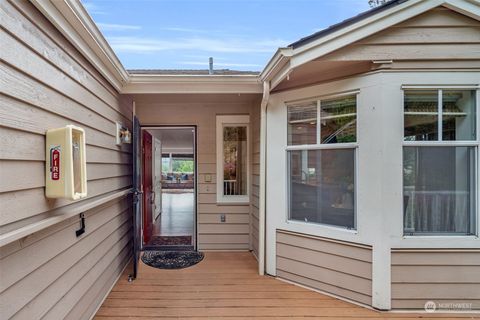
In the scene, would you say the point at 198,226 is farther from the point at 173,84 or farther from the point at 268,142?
the point at 173,84

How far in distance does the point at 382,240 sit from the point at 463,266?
2.62ft

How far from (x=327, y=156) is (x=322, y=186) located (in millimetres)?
328

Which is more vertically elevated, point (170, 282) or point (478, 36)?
point (478, 36)

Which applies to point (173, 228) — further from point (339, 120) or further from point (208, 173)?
point (339, 120)

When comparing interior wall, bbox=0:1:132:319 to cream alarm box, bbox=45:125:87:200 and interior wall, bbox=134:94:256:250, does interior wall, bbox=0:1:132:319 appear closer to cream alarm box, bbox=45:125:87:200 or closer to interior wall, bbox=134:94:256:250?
cream alarm box, bbox=45:125:87:200

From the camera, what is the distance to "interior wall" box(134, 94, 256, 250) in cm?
440

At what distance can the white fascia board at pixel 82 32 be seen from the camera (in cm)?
181

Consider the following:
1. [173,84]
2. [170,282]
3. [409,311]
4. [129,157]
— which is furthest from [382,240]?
[129,157]

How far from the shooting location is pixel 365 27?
2645 mm

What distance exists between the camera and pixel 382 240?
2.68m

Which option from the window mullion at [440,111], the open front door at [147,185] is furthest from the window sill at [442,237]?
the open front door at [147,185]

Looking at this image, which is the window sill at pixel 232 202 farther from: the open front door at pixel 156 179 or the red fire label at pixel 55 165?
the red fire label at pixel 55 165

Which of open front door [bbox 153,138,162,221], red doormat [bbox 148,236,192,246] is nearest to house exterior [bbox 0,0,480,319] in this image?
red doormat [bbox 148,236,192,246]

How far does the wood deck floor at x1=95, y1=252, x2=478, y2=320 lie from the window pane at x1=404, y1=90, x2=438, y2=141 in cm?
168
